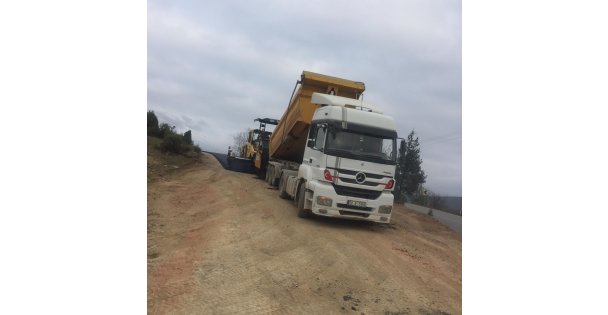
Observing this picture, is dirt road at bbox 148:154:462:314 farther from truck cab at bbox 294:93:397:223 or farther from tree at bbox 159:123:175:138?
tree at bbox 159:123:175:138

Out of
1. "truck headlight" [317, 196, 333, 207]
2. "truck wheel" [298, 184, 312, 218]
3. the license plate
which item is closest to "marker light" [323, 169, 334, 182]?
"truck headlight" [317, 196, 333, 207]

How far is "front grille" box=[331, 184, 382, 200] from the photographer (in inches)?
381

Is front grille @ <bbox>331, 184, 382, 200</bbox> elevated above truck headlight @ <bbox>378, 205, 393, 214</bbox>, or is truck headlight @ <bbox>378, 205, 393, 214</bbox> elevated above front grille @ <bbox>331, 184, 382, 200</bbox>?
front grille @ <bbox>331, 184, 382, 200</bbox>

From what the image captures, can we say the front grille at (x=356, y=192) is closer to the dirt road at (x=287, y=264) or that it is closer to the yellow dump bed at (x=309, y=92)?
the dirt road at (x=287, y=264)

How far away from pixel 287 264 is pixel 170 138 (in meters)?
19.5

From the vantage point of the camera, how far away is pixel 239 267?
6.33m

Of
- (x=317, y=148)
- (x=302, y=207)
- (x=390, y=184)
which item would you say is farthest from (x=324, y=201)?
(x=390, y=184)

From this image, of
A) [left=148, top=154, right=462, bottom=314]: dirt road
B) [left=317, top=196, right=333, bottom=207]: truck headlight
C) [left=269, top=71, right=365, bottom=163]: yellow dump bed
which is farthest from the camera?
[left=269, top=71, right=365, bottom=163]: yellow dump bed

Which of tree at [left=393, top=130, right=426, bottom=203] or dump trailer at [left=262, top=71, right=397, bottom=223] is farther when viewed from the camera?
tree at [left=393, top=130, right=426, bottom=203]

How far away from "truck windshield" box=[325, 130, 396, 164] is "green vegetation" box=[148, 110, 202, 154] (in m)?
16.6

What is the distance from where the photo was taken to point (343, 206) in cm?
966

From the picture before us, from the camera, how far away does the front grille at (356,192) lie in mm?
9680

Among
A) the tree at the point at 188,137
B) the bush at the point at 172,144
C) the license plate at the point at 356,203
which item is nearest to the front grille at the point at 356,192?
the license plate at the point at 356,203

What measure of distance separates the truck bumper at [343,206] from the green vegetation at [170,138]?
16.2 metres
